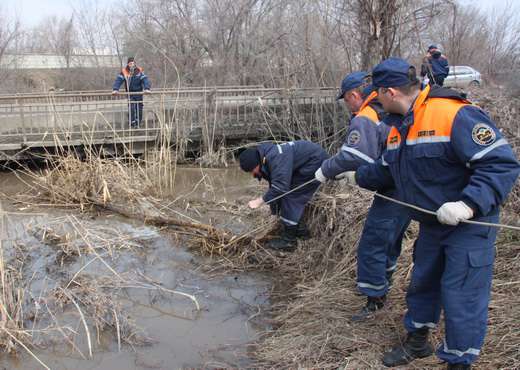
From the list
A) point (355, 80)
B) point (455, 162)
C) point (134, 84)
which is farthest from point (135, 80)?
point (455, 162)

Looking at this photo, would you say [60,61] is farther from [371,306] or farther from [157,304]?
[371,306]

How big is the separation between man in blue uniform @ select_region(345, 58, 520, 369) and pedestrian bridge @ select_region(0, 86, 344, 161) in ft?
17.9

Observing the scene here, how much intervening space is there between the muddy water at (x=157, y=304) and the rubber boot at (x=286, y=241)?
0.46 meters

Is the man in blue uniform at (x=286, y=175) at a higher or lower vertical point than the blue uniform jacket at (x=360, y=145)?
lower

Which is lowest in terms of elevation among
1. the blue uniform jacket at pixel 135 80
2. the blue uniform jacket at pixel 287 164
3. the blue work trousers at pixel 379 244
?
the blue work trousers at pixel 379 244

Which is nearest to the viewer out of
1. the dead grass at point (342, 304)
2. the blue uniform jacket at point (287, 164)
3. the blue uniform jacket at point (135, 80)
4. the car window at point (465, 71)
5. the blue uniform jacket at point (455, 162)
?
the blue uniform jacket at point (455, 162)

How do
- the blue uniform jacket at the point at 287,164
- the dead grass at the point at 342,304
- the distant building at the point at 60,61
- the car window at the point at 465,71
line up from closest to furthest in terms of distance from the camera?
the dead grass at the point at 342,304 → the blue uniform jacket at the point at 287,164 → the car window at the point at 465,71 → the distant building at the point at 60,61

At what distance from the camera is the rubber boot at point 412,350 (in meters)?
2.92

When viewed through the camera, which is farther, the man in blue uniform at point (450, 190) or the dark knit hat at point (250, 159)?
the dark knit hat at point (250, 159)

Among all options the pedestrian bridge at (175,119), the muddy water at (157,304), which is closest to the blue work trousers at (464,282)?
the muddy water at (157,304)

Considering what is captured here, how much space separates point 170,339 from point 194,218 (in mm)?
3036

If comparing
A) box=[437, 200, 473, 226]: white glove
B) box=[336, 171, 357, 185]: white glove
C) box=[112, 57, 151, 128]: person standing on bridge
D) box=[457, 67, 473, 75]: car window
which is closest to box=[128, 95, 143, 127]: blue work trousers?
box=[112, 57, 151, 128]: person standing on bridge

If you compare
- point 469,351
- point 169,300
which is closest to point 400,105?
point 469,351

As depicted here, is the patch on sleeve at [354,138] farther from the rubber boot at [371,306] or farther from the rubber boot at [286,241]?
the rubber boot at [286,241]
